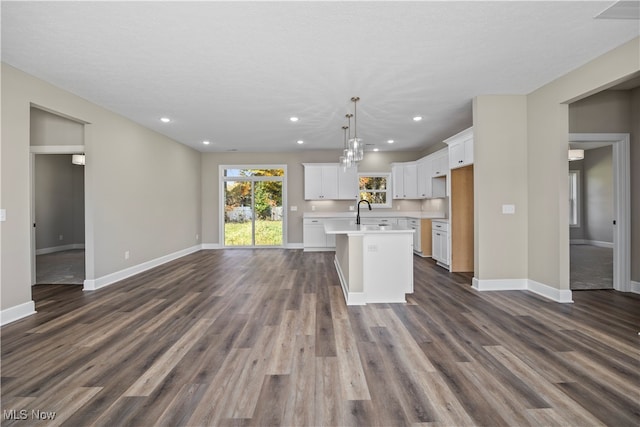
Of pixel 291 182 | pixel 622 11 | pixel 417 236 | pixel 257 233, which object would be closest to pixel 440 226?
pixel 417 236

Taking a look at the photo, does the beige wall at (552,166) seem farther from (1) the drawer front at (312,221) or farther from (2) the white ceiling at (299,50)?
(1) the drawer front at (312,221)

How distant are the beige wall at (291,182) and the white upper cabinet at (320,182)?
1.06 ft

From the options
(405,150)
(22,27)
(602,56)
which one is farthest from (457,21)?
(405,150)

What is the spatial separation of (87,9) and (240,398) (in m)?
3.01

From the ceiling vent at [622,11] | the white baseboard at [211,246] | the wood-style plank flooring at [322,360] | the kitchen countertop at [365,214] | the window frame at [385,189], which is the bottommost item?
the wood-style plank flooring at [322,360]

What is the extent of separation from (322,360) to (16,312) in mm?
3305

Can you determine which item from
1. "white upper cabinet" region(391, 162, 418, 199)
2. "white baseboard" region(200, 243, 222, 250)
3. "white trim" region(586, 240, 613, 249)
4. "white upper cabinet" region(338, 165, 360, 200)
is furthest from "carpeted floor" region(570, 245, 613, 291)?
"white baseboard" region(200, 243, 222, 250)

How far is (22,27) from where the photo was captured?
244 centimetres

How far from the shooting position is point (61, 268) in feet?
18.9

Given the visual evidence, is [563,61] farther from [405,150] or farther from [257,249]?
[257,249]

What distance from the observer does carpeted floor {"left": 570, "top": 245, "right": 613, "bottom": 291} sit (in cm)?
433

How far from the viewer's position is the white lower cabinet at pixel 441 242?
5.45 m

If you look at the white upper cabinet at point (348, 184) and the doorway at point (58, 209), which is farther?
the white upper cabinet at point (348, 184)

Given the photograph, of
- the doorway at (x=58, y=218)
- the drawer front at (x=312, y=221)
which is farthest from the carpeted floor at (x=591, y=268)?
Answer: the doorway at (x=58, y=218)
